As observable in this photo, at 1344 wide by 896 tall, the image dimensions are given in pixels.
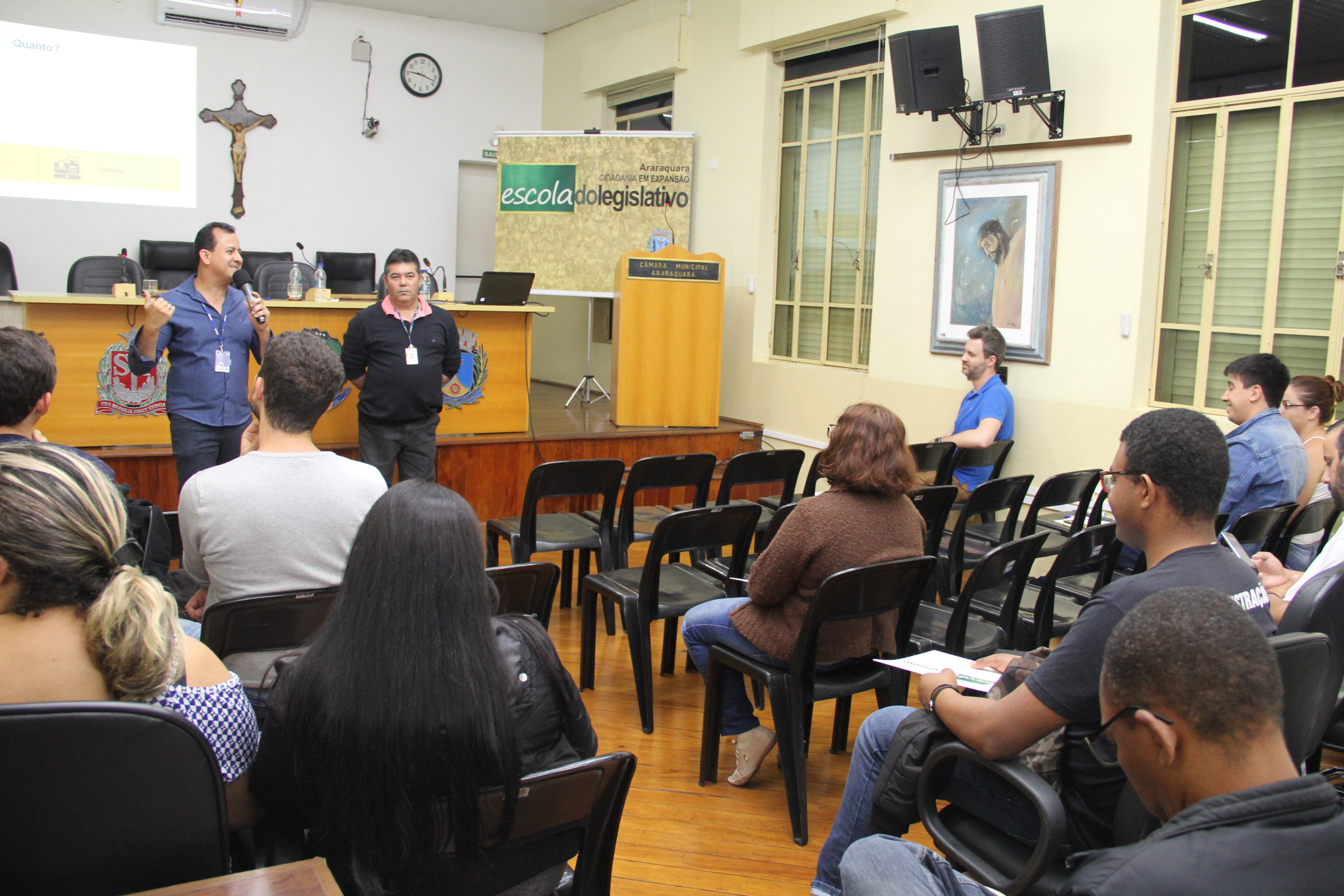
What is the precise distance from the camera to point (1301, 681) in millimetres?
1546

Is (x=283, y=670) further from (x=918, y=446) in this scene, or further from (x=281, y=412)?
(x=918, y=446)

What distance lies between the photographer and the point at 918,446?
4.47m

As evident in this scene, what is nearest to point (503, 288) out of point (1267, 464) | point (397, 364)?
point (397, 364)

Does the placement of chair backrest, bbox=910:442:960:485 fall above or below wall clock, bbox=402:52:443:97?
below

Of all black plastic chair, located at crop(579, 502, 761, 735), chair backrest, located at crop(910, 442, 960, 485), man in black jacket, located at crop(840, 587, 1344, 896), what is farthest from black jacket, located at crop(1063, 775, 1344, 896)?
chair backrest, located at crop(910, 442, 960, 485)

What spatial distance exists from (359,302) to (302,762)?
4.61 metres

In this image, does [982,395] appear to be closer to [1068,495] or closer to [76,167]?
[1068,495]

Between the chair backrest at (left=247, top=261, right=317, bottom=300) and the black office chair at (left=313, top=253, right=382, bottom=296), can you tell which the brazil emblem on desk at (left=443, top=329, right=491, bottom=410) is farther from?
the black office chair at (left=313, top=253, right=382, bottom=296)

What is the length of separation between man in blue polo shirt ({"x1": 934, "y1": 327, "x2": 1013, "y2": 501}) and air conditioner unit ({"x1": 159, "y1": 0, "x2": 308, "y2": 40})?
657cm

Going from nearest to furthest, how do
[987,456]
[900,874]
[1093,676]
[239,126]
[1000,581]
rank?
[900,874]
[1093,676]
[1000,581]
[987,456]
[239,126]

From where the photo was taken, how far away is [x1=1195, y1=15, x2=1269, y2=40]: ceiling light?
174 inches

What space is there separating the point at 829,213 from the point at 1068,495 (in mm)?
3459

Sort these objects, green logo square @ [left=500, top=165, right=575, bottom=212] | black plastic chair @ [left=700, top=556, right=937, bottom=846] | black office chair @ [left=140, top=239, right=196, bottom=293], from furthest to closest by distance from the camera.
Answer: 1. green logo square @ [left=500, top=165, right=575, bottom=212]
2. black office chair @ [left=140, top=239, right=196, bottom=293]
3. black plastic chair @ [left=700, top=556, right=937, bottom=846]

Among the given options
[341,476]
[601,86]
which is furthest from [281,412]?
[601,86]
